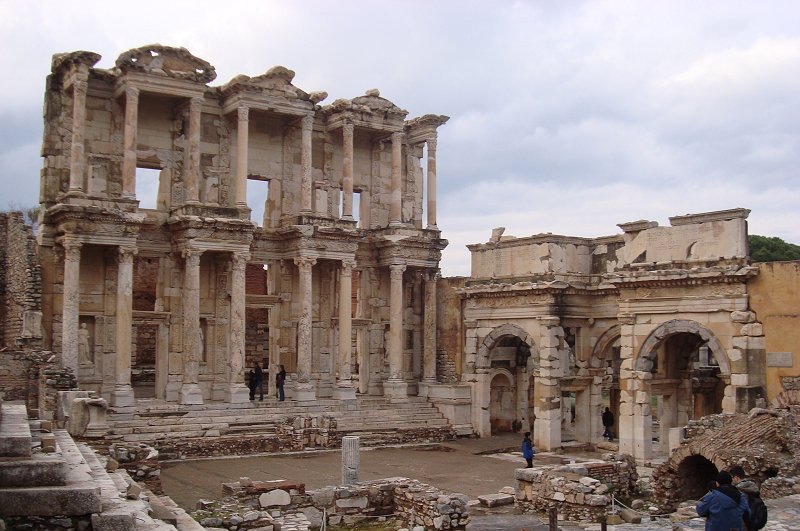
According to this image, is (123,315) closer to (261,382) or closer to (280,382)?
(261,382)

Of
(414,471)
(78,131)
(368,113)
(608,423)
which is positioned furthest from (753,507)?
(368,113)

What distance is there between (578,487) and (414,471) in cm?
645

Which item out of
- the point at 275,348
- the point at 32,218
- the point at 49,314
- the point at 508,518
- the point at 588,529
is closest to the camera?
the point at 588,529

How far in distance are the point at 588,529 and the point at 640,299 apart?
9.47 m

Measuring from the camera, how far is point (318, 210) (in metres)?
29.8

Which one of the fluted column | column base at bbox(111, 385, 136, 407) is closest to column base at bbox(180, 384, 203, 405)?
column base at bbox(111, 385, 136, 407)

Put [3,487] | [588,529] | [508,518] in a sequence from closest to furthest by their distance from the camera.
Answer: [3,487] → [588,529] → [508,518]

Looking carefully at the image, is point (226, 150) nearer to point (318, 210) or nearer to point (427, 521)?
point (318, 210)

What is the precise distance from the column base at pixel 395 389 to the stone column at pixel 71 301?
994 centimetres

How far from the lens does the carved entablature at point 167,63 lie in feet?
86.3

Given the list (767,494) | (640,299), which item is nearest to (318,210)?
(640,299)

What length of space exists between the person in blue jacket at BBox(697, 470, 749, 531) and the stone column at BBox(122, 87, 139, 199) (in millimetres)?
20265

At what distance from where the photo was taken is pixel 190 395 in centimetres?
2584

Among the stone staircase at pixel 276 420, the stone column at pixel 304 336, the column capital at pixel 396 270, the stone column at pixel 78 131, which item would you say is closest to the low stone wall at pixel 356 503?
the stone staircase at pixel 276 420
